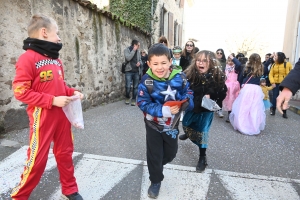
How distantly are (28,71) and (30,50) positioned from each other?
0.70 ft

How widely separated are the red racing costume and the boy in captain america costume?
78cm

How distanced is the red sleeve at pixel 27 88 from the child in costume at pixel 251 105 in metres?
4.02

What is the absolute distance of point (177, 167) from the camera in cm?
309

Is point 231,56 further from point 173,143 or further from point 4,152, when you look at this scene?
point 4,152

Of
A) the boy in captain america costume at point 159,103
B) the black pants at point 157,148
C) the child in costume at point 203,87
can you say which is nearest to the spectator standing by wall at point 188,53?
the child in costume at point 203,87

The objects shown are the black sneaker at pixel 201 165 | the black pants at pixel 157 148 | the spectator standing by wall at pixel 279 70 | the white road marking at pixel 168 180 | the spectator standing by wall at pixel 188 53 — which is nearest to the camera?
the black pants at pixel 157 148

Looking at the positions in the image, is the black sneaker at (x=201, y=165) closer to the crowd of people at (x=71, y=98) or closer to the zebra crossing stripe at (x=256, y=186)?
the crowd of people at (x=71, y=98)

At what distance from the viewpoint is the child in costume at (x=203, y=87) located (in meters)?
3.02

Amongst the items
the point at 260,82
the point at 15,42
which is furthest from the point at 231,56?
the point at 15,42

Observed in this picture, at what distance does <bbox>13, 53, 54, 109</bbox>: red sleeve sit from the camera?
1.90m

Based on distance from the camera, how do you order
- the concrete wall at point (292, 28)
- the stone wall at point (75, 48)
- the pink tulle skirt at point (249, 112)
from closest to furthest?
1. the stone wall at point (75, 48)
2. the pink tulle skirt at point (249, 112)
3. the concrete wall at point (292, 28)

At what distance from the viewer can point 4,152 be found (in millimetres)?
3291

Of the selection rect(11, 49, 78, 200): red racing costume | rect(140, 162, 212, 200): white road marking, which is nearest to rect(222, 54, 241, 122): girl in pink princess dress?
rect(140, 162, 212, 200): white road marking

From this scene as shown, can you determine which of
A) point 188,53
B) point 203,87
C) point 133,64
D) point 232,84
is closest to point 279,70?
point 232,84
